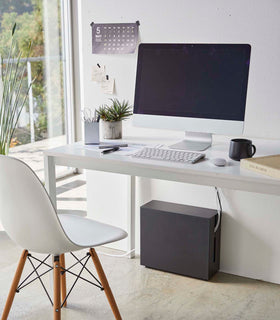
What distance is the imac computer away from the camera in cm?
215

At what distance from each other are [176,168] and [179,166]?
0.02m

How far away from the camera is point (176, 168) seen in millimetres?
1899

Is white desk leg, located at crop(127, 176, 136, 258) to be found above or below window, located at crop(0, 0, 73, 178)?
below

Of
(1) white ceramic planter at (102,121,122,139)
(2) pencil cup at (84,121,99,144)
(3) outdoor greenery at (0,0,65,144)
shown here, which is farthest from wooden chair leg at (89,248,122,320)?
(3) outdoor greenery at (0,0,65,144)

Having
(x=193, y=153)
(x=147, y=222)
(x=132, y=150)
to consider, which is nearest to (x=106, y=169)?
(x=132, y=150)

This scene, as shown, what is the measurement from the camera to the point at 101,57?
2.82 metres

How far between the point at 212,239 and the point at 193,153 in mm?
617

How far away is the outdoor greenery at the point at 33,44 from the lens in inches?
141

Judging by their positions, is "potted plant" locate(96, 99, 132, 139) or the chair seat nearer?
the chair seat

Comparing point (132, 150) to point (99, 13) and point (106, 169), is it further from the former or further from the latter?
point (99, 13)

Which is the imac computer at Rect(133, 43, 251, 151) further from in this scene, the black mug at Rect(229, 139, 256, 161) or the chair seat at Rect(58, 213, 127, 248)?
the chair seat at Rect(58, 213, 127, 248)

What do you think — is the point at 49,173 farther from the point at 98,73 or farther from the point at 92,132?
the point at 98,73

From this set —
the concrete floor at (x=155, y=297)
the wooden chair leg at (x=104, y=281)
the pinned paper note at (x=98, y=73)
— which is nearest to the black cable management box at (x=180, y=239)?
the concrete floor at (x=155, y=297)

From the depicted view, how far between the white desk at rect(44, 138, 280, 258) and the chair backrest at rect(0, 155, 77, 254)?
0.43 metres
